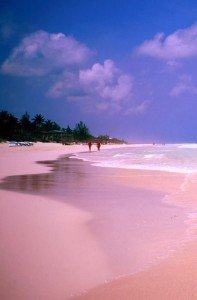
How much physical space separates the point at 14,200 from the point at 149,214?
10.8ft

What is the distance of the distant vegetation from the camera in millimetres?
89312

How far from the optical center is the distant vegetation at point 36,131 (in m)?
89.3

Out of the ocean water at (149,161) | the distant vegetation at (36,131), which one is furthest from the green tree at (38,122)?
the ocean water at (149,161)

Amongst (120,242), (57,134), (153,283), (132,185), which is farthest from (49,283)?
(57,134)

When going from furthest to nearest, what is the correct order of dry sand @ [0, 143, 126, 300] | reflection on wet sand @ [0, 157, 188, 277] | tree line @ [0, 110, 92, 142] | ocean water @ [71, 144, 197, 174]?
tree line @ [0, 110, 92, 142], ocean water @ [71, 144, 197, 174], reflection on wet sand @ [0, 157, 188, 277], dry sand @ [0, 143, 126, 300]

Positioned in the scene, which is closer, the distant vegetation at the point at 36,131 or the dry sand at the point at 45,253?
the dry sand at the point at 45,253

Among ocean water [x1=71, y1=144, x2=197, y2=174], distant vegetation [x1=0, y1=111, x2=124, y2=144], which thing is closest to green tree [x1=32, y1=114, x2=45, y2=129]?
distant vegetation [x1=0, y1=111, x2=124, y2=144]

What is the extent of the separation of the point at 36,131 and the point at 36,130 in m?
0.72

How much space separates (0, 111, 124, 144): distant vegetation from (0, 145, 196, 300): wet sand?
77876mm

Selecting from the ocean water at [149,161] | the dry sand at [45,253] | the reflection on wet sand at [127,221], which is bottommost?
the ocean water at [149,161]

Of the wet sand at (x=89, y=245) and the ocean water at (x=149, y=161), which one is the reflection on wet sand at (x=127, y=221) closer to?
the wet sand at (x=89, y=245)

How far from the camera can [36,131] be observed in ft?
359

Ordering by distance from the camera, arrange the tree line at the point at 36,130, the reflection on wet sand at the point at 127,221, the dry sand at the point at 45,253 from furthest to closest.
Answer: the tree line at the point at 36,130 < the reflection on wet sand at the point at 127,221 < the dry sand at the point at 45,253

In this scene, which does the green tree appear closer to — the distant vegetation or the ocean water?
the distant vegetation
